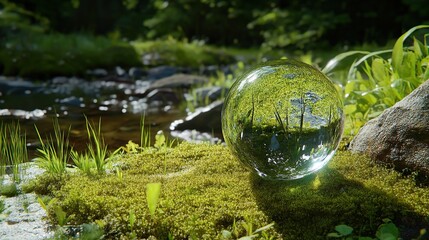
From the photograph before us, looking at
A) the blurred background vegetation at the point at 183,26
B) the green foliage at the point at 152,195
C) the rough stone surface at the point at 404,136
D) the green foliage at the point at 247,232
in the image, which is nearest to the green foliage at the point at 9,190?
the green foliage at the point at 152,195

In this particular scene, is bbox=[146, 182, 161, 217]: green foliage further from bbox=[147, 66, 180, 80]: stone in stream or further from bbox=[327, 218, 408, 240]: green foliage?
bbox=[147, 66, 180, 80]: stone in stream

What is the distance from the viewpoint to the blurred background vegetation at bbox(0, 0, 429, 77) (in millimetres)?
14102

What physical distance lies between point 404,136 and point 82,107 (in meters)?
6.19

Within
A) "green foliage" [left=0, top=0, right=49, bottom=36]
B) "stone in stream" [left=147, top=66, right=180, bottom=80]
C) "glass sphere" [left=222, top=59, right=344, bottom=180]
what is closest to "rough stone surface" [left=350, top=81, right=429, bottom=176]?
"glass sphere" [left=222, top=59, right=344, bottom=180]

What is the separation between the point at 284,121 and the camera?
3699 mm

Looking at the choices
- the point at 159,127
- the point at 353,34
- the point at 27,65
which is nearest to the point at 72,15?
the point at 27,65

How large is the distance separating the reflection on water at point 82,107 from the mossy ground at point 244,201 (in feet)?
8.27

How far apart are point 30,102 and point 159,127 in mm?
3159

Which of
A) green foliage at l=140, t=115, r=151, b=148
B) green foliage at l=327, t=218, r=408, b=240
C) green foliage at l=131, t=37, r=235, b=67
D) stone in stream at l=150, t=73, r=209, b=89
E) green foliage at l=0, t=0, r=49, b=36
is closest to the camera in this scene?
green foliage at l=327, t=218, r=408, b=240

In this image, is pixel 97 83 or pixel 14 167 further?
pixel 97 83

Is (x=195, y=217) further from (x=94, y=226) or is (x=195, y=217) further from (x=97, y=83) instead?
(x=97, y=83)

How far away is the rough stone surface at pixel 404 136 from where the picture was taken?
4012mm

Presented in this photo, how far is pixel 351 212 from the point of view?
3.42 meters

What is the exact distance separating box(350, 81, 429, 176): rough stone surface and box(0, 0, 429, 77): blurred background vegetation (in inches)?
393
